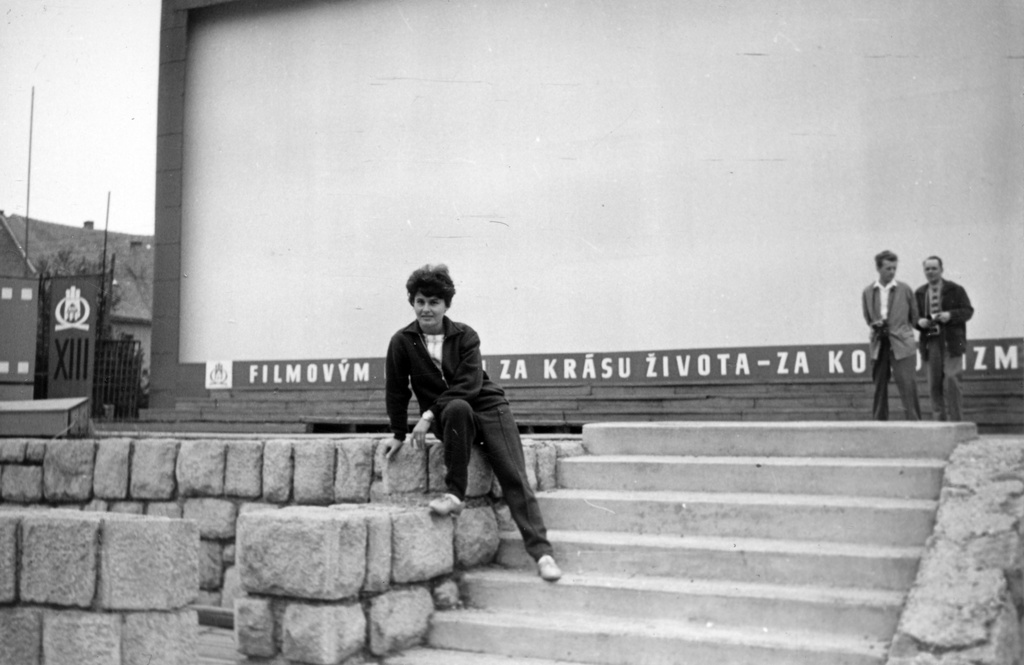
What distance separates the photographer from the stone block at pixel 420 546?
489 centimetres

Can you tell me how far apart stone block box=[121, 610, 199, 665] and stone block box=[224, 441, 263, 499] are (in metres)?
2.50

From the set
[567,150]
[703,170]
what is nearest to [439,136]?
[567,150]

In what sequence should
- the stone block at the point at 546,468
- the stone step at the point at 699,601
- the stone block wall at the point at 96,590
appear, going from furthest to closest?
the stone block at the point at 546,468 → the stone step at the point at 699,601 → the stone block wall at the point at 96,590

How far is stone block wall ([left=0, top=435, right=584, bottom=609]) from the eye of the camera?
17.6 feet

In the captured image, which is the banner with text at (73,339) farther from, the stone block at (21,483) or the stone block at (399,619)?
the stone block at (399,619)

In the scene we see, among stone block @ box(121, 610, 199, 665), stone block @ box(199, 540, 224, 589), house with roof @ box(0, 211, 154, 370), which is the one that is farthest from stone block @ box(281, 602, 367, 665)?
house with roof @ box(0, 211, 154, 370)

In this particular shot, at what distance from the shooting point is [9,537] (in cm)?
400

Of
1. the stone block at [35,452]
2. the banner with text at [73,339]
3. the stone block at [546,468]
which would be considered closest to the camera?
the stone block at [546,468]

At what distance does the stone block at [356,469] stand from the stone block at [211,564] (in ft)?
4.92

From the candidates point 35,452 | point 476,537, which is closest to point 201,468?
point 35,452

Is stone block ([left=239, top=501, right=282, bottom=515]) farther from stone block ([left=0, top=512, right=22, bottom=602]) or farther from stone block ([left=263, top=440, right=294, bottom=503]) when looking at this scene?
stone block ([left=0, top=512, right=22, bottom=602])

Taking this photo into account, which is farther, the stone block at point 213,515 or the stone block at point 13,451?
the stone block at point 13,451

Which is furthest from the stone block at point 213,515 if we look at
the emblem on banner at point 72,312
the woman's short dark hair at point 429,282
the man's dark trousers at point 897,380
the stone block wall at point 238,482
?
the emblem on banner at point 72,312

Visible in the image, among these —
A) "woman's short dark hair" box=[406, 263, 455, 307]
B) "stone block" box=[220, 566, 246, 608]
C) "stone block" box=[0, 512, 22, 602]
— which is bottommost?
"stone block" box=[220, 566, 246, 608]
